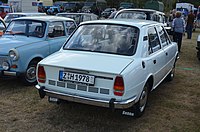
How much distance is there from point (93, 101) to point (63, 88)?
57cm

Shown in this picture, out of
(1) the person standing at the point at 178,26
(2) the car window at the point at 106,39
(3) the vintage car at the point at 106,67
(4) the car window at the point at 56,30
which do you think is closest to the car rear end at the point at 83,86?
(3) the vintage car at the point at 106,67

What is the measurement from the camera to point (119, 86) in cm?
366

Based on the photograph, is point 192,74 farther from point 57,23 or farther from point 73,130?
point 73,130

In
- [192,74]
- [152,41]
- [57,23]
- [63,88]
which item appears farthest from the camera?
[192,74]

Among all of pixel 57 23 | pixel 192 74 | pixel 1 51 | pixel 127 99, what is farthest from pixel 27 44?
pixel 192 74

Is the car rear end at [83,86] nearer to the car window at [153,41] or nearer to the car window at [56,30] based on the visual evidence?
the car window at [153,41]

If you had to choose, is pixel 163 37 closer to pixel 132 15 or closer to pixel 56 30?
pixel 56 30

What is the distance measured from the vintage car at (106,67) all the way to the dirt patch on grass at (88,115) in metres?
0.32

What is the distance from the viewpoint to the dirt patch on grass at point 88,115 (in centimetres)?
414

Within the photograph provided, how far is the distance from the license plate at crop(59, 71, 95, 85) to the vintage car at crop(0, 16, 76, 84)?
6.83 feet

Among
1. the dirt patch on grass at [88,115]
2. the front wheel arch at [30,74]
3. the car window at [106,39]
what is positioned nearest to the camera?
the dirt patch on grass at [88,115]

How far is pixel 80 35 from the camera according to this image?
191 inches

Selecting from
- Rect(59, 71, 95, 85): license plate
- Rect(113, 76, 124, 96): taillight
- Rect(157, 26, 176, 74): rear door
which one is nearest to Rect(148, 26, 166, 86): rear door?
Rect(157, 26, 176, 74): rear door

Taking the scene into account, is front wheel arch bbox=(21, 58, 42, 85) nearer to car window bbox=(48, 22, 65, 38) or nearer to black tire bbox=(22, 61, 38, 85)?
black tire bbox=(22, 61, 38, 85)
